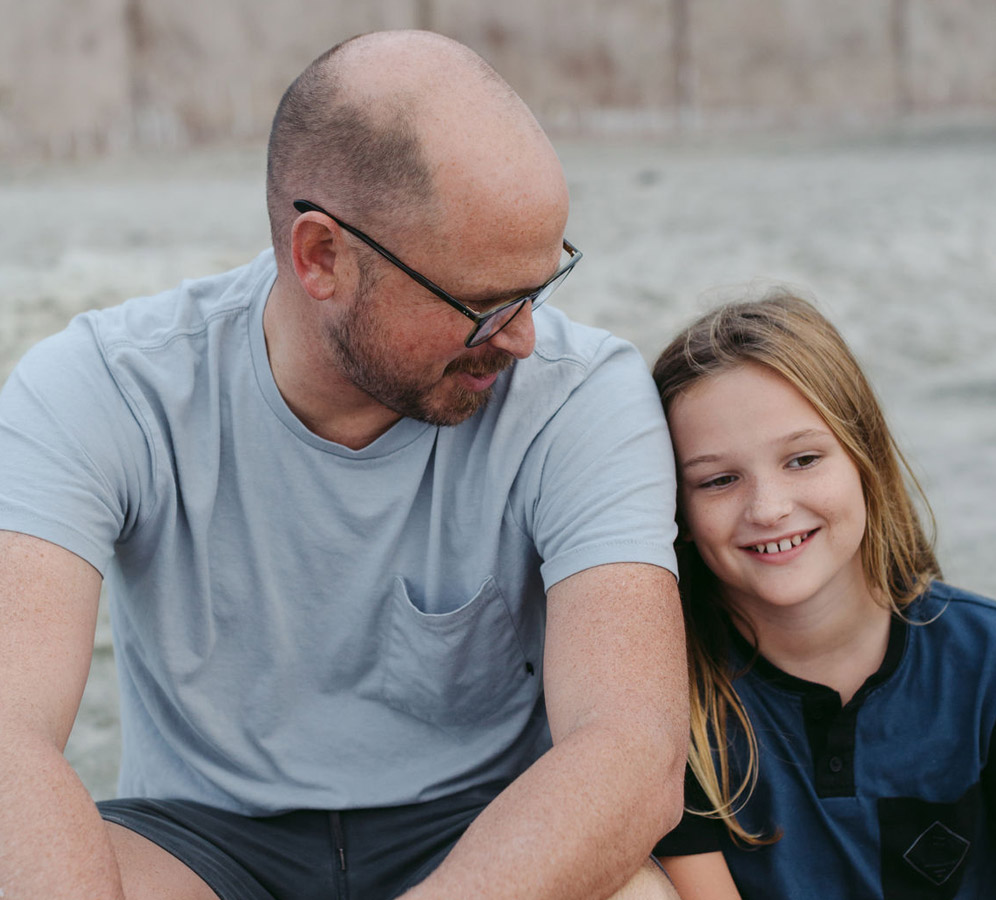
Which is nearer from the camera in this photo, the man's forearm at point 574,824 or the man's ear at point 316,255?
the man's forearm at point 574,824

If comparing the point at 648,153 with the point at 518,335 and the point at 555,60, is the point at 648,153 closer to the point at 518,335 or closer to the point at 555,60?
the point at 555,60

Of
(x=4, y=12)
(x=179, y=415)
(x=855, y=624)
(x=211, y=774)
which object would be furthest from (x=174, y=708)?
(x=4, y=12)

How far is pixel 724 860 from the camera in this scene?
69.4 inches

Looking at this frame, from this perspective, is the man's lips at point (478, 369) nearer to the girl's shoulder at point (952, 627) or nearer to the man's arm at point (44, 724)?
the man's arm at point (44, 724)

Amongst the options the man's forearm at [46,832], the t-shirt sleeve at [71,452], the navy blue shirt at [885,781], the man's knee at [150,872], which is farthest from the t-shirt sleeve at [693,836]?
the t-shirt sleeve at [71,452]

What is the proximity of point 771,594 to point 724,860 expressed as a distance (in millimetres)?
370

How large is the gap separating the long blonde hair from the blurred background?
8.27 feet

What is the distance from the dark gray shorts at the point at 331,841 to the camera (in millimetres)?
1854

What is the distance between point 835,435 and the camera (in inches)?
72.3

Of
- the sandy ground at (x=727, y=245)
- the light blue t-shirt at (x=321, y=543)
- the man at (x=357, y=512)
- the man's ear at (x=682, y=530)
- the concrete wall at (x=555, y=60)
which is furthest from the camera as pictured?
the concrete wall at (x=555, y=60)

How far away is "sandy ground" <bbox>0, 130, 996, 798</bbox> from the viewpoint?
199 inches

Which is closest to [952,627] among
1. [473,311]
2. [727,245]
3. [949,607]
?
[949,607]

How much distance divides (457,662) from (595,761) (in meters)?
0.39

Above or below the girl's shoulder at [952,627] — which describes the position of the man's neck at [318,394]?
above
